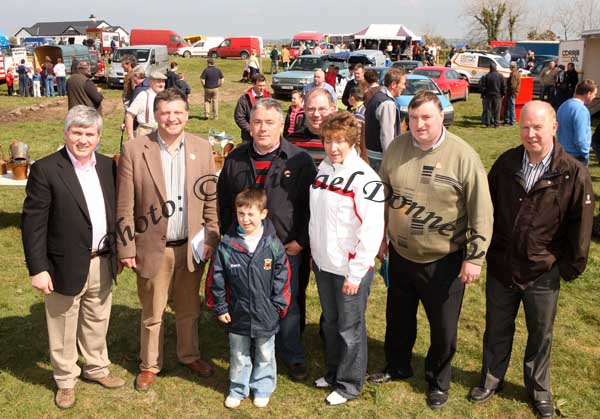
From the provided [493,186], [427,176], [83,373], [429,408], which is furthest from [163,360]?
[493,186]

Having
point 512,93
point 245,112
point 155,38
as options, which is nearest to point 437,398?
point 245,112

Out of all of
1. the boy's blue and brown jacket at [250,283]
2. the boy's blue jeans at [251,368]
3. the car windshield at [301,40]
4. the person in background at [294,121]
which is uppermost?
the car windshield at [301,40]

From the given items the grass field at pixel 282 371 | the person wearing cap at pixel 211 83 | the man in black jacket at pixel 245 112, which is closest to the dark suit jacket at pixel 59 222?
the grass field at pixel 282 371

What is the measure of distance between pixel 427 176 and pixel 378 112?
108 inches

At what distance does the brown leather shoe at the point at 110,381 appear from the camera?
3937 mm

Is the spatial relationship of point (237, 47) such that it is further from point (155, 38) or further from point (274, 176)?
point (274, 176)

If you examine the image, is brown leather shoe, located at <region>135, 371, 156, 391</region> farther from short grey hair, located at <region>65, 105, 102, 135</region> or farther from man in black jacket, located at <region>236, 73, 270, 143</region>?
man in black jacket, located at <region>236, 73, 270, 143</region>

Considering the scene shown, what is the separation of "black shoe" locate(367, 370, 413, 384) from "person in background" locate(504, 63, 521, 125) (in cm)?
1377

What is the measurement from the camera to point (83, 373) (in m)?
4.09

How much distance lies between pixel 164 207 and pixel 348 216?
121cm

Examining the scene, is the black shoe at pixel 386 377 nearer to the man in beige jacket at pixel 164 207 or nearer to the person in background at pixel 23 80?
the man in beige jacket at pixel 164 207

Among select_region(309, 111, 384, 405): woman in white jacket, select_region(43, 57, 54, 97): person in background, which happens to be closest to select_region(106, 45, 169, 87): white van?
select_region(43, 57, 54, 97): person in background

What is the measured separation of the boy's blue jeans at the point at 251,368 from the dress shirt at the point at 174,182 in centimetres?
84

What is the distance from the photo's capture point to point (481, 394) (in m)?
3.80
